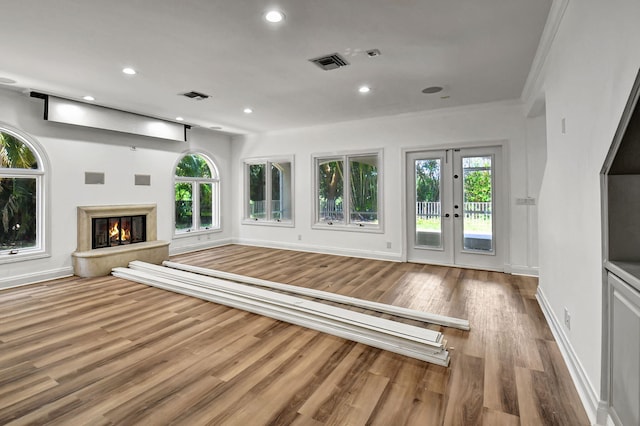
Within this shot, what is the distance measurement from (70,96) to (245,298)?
13.7 ft

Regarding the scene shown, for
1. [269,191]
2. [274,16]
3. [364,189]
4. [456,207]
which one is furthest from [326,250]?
[274,16]

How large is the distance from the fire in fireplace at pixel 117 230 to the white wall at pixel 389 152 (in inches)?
96.2

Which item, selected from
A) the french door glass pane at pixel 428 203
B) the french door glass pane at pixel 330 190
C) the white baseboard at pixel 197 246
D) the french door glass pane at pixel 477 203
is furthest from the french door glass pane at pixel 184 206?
the french door glass pane at pixel 477 203

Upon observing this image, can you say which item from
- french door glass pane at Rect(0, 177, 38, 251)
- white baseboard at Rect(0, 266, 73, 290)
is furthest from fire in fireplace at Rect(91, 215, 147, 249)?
french door glass pane at Rect(0, 177, 38, 251)

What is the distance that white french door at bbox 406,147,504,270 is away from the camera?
217 inches

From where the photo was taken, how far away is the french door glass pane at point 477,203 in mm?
5551

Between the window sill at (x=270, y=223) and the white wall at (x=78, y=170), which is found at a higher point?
the white wall at (x=78, y=170)

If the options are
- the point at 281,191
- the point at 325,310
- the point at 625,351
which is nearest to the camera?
the point at 625,351

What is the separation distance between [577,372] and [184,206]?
7.25m

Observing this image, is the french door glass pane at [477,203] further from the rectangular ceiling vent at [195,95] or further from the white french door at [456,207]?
the rectangular ceiling vent at [195,95]

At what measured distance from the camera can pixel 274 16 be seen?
276 cm

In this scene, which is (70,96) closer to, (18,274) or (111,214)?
(111,214)

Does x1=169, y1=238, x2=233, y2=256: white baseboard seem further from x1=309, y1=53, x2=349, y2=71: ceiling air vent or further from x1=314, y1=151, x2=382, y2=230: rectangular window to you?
x1=309, y1=53, x2=349, y2=71: ceiling air vent

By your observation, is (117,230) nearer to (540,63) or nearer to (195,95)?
(195,95)
